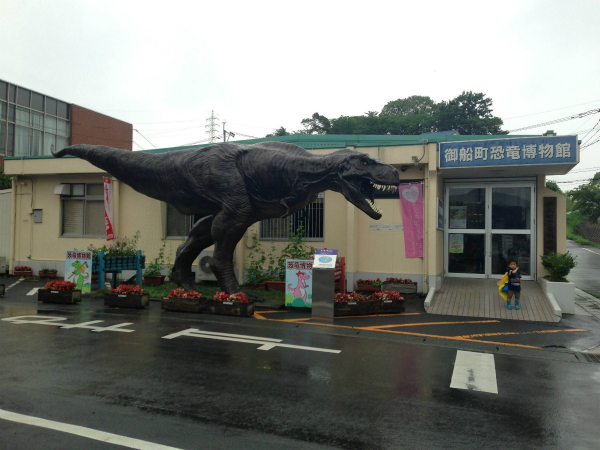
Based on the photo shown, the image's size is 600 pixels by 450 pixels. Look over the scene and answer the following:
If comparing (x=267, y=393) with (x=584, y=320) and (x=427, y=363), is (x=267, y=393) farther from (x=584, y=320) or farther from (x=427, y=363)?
(x=584, y=320)

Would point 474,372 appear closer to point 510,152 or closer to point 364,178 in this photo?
point 364,178

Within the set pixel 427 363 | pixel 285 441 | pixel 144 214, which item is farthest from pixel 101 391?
pixel 144 214

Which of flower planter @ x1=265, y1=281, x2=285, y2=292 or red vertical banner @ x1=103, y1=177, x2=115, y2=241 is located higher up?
red vertical banner @ x1=103, y1=177, x2=115, y2=241

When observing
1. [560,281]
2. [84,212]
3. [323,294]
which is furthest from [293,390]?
[84,212]

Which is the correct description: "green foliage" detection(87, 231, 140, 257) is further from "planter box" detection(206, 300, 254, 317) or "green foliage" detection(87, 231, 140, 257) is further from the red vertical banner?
"planter box" detection(206, 300, 254, 317)

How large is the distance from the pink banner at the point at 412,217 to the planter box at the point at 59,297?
8286mm

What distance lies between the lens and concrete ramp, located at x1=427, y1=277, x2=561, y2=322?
10070 millimetres

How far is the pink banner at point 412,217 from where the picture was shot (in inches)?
455

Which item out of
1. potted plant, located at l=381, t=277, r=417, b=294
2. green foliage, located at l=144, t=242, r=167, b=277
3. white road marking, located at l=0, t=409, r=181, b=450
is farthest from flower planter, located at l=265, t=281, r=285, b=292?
white road marking, located at l=0, t=409, r=181, b=450

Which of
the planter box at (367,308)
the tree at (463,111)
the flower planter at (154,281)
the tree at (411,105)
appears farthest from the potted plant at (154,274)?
the tree at (411,105)

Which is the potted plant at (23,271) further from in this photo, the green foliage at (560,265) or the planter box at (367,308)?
the green foliage at (560,265)

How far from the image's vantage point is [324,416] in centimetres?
421

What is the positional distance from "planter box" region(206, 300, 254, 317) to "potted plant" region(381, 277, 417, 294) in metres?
4.65

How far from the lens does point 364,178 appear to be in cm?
964
